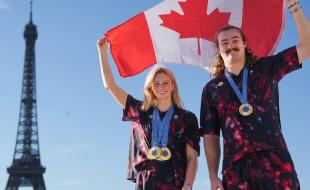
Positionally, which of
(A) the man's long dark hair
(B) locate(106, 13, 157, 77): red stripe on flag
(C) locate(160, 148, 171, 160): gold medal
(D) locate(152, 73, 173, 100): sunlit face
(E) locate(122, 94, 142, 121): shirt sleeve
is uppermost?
(B) locate(106, 13, 157, 77): red stripe on flag

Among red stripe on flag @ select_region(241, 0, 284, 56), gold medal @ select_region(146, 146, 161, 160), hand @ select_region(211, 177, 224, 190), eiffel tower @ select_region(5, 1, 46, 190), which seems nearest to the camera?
hand @ select_region(211, 177, 224, 190)

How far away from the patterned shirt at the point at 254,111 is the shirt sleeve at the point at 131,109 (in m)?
0.77

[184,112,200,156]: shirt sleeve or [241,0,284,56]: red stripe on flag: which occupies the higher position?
[241,0,284,56]: red stripe on flag

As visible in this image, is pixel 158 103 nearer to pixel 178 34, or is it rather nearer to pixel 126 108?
pixel 126 108

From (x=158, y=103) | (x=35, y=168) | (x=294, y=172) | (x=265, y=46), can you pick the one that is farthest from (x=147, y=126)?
(x=35, y=168)

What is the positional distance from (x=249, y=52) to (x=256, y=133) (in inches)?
35.0

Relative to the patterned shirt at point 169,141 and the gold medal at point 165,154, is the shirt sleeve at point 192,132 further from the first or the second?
the gold medal at point 165,154

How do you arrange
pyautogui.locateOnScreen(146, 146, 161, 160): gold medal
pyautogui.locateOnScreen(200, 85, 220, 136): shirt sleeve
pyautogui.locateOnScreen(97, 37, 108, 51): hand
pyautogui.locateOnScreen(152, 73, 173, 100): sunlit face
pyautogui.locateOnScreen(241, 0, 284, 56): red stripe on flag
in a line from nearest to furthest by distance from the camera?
pyautogui.locateOnScreen(200, 85, 220, 136): shirt sleeve
pyautogui.locateOnScreen(146, 146, 161, 160): gold medal
pyautogui.locateOnScreen(152, 73, 173, 100): sunlit face
pyautogui.locateOnScreen(97, 37, 108, 51): hand
pyautogui.locateOnScreen(241, 0, 284, 56): red stripe on flag

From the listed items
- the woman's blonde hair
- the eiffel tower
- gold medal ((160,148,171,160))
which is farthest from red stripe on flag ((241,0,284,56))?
the eiffel tower

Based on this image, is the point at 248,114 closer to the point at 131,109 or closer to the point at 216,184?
the point at 216,184

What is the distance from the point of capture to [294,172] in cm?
452

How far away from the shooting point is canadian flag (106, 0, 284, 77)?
7.12 metres

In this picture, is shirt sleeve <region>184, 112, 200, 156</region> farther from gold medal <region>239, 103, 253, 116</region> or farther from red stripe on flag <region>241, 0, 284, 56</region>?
red stripe on flag <region>241, 0, 284, 56</region>

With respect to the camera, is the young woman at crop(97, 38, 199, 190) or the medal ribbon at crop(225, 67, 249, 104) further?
the young woman at crop(97, 38, 199, 190)
